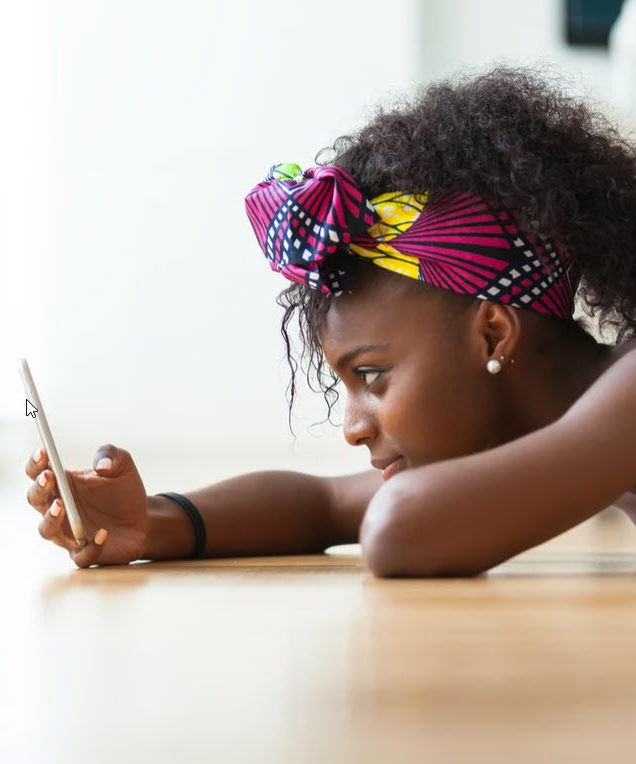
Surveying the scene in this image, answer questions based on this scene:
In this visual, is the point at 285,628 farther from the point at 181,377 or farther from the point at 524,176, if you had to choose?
the point at 181,377

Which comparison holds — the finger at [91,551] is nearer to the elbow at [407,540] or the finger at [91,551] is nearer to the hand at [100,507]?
the hand at [100,507]

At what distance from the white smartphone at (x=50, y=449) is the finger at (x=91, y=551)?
21 millimetres

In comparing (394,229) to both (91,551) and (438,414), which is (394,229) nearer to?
(438,414)

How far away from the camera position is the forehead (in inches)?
40.8

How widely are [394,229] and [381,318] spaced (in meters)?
0.07

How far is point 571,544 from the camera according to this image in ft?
4.83

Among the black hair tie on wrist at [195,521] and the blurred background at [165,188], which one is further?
the blurred background at [165,188]

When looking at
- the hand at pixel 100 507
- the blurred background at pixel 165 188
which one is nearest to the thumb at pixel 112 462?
the hand at pixel 100 507

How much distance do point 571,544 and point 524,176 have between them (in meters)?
0.57

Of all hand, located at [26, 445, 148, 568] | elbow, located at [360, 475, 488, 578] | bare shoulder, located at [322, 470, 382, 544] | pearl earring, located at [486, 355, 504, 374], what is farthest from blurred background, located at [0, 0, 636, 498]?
elbow, located at [360, 475, 488, 578]

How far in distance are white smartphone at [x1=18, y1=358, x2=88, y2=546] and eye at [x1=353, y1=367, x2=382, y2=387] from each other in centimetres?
25

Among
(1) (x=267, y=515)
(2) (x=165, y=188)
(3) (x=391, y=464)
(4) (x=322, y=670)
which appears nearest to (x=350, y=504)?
(1) (x=267, y=515)

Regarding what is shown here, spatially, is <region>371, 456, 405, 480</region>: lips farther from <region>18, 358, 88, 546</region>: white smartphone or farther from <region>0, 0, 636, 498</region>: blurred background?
<region>0, 0, 636, 498</region>: blurred background

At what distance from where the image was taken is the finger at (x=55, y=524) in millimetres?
1067
